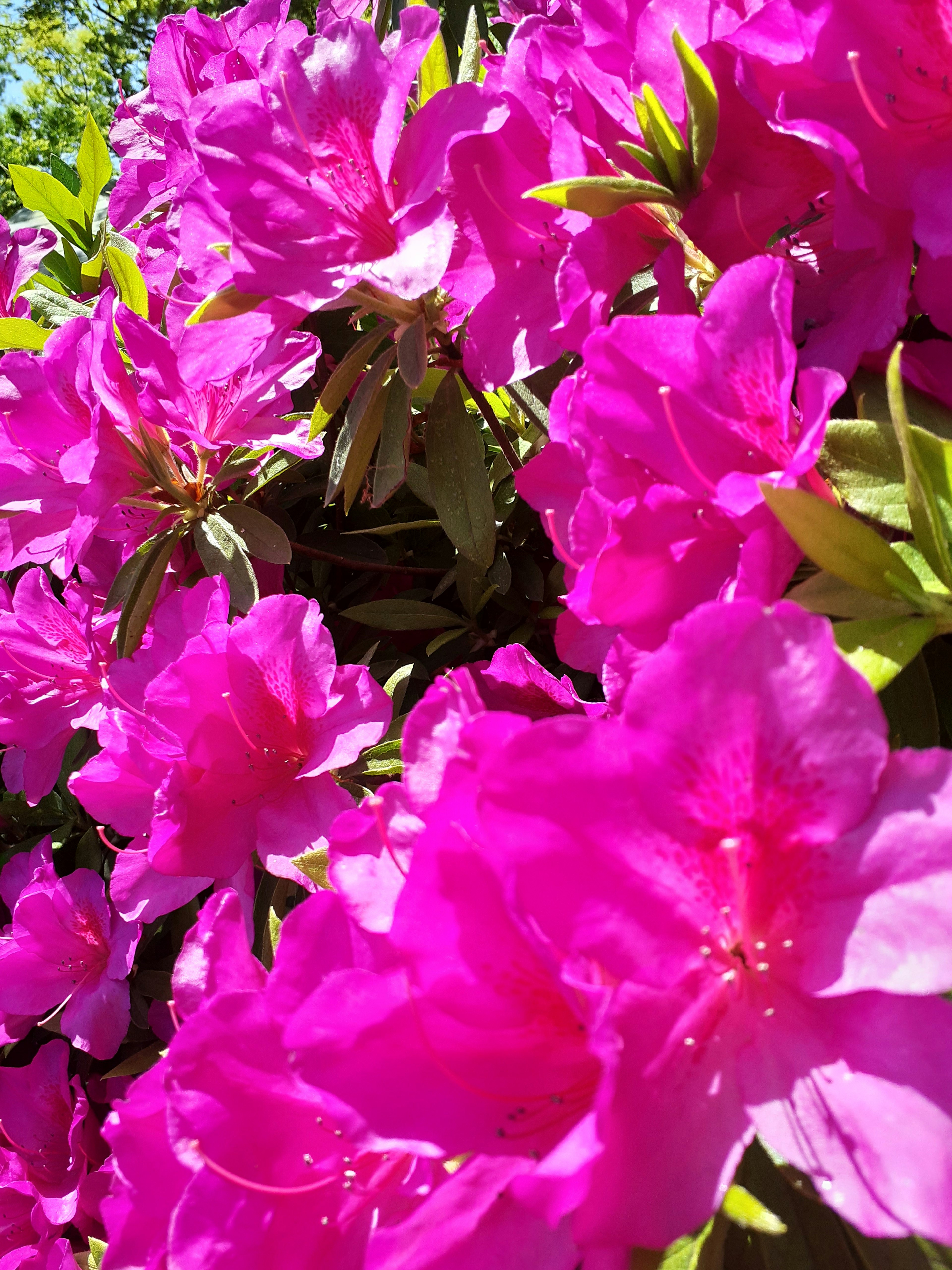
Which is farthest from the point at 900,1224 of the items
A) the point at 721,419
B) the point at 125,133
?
the point at 125,133

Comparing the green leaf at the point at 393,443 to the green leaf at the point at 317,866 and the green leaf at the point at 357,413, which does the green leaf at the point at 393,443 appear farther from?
the green leaf at the point at 317,866

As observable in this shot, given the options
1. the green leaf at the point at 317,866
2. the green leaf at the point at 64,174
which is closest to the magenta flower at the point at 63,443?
the green leaf at the point at 317,866

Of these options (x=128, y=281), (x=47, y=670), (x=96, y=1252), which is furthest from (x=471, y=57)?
(x=96, y=1252)

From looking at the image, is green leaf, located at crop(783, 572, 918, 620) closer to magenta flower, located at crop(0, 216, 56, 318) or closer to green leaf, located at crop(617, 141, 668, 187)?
green leaf, located at crop(617, 141, 668, 187)

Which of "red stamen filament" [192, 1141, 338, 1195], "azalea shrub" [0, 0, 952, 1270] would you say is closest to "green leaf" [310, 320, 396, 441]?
"azalea shrub" [0, 0, 952, 1270]

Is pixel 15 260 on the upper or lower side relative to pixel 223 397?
upper

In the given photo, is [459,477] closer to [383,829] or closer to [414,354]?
[414,354]
